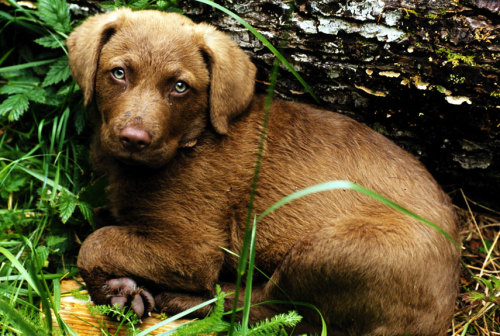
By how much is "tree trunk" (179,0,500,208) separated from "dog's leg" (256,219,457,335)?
908 mm

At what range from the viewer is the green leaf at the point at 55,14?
3.93 m

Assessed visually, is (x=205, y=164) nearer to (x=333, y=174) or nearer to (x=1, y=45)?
(x=333, y=174)

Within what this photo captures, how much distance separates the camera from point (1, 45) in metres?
4.51

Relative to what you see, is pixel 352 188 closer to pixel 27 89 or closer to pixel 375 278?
pixel 375 278

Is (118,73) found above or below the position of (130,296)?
above

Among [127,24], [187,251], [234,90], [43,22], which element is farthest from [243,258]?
[43,22]

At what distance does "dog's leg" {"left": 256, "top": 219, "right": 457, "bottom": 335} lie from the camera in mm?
3127

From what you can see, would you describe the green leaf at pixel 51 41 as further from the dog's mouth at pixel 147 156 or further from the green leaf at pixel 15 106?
the dog's mouth at pixel 147 156

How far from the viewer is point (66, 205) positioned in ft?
12.0

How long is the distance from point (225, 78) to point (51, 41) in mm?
1613

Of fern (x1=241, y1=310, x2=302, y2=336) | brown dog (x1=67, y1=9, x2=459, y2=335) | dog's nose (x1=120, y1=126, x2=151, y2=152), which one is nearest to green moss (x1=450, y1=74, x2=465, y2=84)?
brown dog (x1=67, y1=9, x2=459, y2=335)

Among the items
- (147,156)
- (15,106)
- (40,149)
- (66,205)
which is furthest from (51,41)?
(147,156)

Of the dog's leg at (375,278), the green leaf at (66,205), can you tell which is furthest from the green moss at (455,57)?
the green leaf at (66,205)

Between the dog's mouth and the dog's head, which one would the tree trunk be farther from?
the dog's mouth
